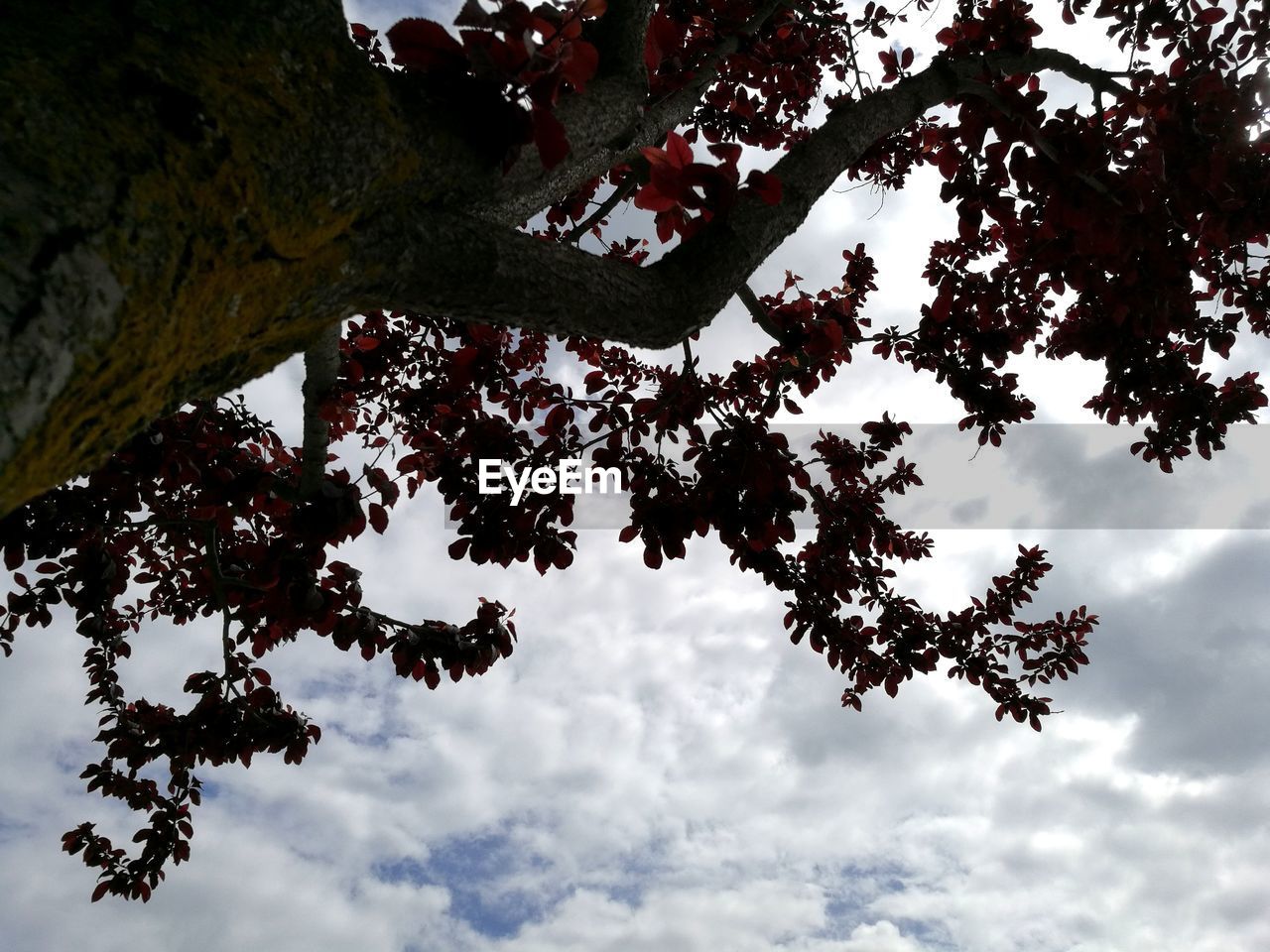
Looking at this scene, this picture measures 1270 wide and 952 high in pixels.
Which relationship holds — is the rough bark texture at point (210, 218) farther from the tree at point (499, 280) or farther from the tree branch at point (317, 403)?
the tree branch at point (317, 403)

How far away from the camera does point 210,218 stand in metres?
0.78

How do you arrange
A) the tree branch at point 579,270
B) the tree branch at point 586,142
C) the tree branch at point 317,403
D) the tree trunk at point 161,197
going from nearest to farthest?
the tree trunk at point 161,197
the tree branch at point 579,270
the tree branch at point 586,142
the tree branch at point 317,403

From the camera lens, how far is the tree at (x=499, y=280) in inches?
29.2

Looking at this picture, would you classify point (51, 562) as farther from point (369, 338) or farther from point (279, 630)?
point (369, 338)

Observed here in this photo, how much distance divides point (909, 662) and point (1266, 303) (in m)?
2.63

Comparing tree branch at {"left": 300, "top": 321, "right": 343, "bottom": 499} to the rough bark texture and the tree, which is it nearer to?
Answer: the tree

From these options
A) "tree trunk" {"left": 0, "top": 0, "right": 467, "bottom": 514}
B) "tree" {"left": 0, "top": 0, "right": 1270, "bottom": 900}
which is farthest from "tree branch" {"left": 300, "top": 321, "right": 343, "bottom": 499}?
"tree trunk" {"left": 0, "top": 0, "right": 467, "bottom": 514}

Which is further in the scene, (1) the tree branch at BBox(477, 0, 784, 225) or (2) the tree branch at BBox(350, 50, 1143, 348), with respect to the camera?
(1) the tree branch at BBox(477, 0, 784, 225)

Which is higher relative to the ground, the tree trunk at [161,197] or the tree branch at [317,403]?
the tree branch at [317,403]

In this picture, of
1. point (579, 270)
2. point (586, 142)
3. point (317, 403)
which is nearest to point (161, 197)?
point (579, 270)

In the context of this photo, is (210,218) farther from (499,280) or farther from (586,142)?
(586,142)

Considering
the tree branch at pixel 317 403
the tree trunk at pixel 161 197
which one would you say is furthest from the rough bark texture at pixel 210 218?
the tree branch at pixel 317 403

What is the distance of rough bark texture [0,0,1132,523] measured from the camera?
640mm

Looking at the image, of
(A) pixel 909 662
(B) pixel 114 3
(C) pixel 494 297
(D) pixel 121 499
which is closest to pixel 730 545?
(C) pixel 494 297
